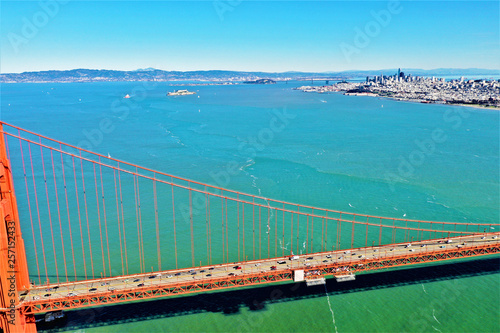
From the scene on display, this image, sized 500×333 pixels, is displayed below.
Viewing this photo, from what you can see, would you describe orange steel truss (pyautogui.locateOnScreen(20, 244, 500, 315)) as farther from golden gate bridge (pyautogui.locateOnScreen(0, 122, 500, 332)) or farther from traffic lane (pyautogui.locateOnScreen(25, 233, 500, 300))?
traffic lane (pyautogui.locateOnScreen(25, 233, 500, 300))

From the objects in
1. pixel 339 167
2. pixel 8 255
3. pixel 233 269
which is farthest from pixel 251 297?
pixel 339 167

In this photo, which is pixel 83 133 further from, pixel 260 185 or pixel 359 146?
pixel 359 146

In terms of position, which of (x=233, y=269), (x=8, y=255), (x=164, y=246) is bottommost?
(x=164, y=246)

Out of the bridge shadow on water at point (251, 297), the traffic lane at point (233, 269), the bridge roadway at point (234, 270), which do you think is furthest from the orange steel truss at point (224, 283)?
the bridge shadow on water at point (251, 297)

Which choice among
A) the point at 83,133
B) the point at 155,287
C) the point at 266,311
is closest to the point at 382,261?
the point at 266,311

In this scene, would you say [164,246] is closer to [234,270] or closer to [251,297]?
[251,297]

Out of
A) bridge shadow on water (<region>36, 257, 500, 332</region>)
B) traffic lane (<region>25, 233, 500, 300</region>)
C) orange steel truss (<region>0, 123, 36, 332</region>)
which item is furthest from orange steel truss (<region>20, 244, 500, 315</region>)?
bridge shadow on water (<region>36, 257, 500, 332</region>)
